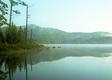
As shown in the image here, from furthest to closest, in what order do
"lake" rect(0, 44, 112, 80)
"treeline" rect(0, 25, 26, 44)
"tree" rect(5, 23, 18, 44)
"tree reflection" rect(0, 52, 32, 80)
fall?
1. "tree" rect(5, 23, 18, 44)
2. "treeline" rect(0, 25, 26, 44)
3. "tree reflection" rect(0, 52, 32, 80)
4. "lake" rect(0, 44, 112, 80)

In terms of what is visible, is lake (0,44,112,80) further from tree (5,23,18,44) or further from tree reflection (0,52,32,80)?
tree (5,23,18,44)

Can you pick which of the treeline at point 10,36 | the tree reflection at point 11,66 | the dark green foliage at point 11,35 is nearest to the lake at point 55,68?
the tree reflection at point 11,66

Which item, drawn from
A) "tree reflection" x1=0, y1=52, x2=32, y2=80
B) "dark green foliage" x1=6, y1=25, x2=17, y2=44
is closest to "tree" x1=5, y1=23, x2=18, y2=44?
"dark green foliage" x1=6, y1=25, x2=17, y2=44

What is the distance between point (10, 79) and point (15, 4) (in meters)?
41.8

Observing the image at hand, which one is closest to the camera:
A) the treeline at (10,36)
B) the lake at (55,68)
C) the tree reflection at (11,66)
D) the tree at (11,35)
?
the lake at (55,68)

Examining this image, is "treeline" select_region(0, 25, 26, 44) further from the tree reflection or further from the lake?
the tree reflection

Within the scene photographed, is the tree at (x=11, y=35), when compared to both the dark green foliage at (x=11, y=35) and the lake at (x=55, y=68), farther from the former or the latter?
the lake at (x=55, y=68)

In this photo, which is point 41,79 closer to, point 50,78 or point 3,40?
point 50,78

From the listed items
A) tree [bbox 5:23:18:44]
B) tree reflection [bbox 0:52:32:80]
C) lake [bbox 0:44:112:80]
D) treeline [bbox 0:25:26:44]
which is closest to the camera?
lake [bbox 0:44:112:80]

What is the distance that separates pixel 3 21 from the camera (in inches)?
1565

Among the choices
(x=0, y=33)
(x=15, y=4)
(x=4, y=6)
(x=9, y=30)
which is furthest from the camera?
(x=15, y=4)

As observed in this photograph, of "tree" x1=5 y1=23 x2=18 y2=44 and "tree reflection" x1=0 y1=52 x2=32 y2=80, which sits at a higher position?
"tree" x1=5 y1=23 x2=18 y2=44

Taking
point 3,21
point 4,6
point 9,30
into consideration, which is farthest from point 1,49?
point 9,30

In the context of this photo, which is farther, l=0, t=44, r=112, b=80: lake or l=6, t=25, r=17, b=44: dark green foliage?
l=6, t=25, r=17, b=44: dark green foliage
